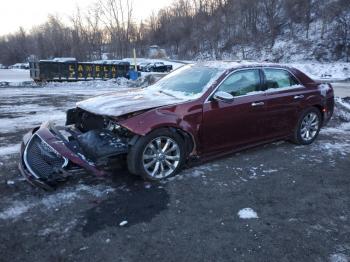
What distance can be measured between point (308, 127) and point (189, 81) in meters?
2.64

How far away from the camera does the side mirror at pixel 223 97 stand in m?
5.10

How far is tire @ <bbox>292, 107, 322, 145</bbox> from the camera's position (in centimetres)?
654

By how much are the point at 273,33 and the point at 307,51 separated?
8.03 m

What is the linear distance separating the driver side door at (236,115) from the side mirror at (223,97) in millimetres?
45

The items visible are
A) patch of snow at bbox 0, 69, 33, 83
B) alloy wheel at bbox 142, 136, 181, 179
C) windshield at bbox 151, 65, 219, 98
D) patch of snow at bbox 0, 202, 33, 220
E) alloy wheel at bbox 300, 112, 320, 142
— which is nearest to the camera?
patch of snow at bbox 0, 202, 33, 220

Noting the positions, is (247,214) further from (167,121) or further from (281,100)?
(281,100)

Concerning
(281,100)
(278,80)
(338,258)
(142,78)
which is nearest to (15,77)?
(142,78)

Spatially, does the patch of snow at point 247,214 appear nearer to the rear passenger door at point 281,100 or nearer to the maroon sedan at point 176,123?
the maroon sedan at point 176,123

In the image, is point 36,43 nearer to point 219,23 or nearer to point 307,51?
point 219,23

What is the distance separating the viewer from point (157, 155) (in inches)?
189

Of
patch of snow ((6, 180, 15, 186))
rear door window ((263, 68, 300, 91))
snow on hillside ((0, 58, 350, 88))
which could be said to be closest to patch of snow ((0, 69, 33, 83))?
snow on hillside ((0, 58, 350, 88))

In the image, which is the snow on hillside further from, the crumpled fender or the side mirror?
the crumpled fender

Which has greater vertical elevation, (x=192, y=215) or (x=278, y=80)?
(x=278, y=80)

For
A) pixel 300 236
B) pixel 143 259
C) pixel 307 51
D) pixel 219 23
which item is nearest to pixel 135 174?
pixel 143 259
